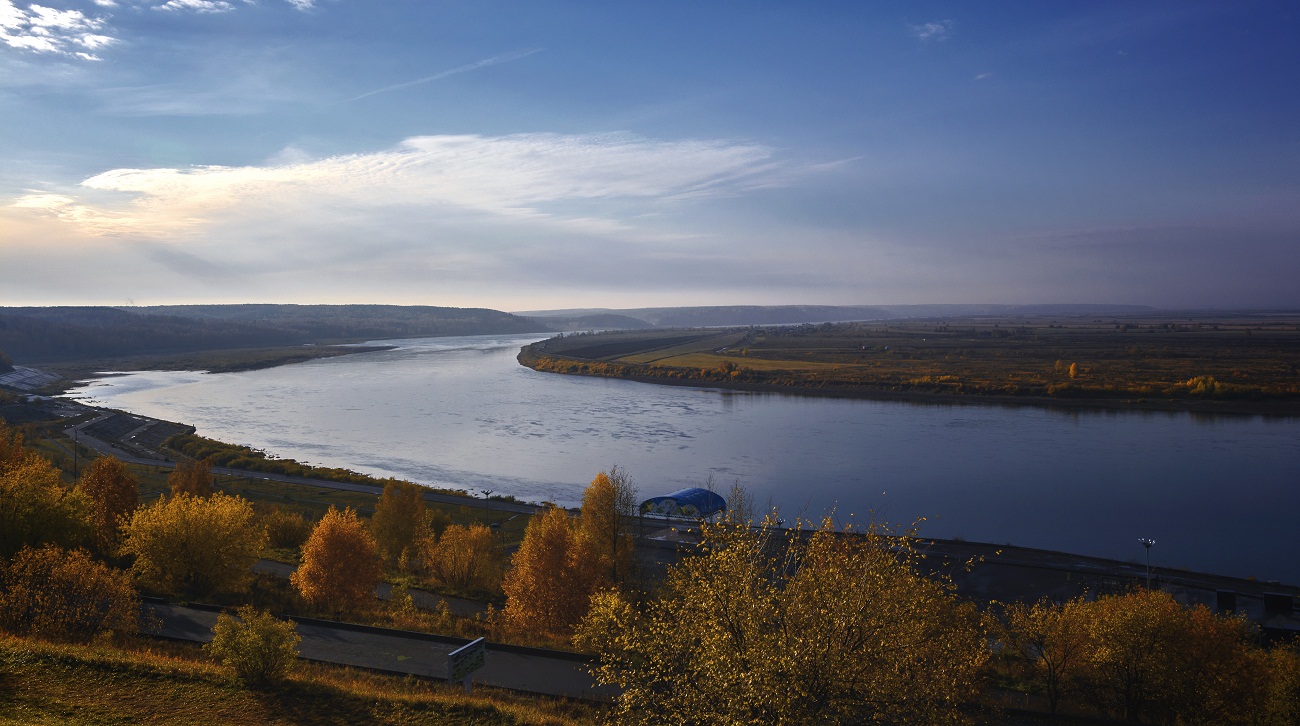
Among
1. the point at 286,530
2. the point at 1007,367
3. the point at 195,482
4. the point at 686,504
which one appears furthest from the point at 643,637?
the point at 1007,367

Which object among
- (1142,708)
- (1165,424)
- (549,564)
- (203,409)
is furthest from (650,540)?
(203,409)

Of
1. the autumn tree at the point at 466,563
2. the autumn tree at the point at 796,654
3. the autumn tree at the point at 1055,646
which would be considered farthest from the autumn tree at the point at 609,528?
the autumn tree at the point at 796,654

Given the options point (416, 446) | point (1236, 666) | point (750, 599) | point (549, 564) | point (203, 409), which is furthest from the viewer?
point (203, 409)

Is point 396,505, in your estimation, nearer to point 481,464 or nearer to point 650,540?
point 650,540

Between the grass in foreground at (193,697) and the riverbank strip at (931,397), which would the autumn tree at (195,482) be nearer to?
the grass in foreground at (193,697)

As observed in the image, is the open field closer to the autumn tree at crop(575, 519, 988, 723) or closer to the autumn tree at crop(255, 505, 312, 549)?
the autumn tree at crop(255, 505, 312, 549)

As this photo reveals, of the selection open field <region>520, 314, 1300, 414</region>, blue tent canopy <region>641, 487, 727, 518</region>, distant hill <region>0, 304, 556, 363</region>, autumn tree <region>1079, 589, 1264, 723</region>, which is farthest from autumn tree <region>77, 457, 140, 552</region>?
distant hill <region>0, 304, 556, 363</region>
